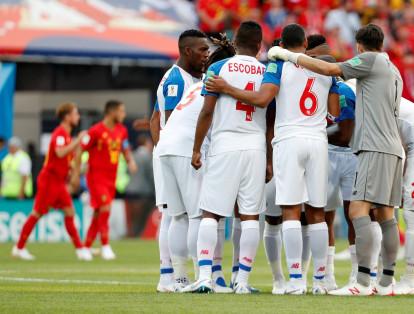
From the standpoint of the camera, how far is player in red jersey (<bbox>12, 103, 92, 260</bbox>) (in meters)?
19.3

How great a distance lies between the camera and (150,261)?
61.3ft

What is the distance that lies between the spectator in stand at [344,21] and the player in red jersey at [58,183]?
40.2 feet

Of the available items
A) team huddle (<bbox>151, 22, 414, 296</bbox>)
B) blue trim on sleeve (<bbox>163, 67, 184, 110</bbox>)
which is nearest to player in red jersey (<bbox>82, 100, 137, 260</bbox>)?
blue trim on sleeve (<bbox>163, 67, 184, 110</bbox>)

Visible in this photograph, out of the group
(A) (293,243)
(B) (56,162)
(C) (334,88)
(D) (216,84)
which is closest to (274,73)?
(D) (216,84)

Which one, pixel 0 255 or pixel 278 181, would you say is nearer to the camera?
pixel 278 181

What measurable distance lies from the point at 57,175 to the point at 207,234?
8.82 m

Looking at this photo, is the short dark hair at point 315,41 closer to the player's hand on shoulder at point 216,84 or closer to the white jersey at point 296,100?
the white jersey at point 296,100

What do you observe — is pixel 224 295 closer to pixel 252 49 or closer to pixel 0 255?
pixel 252 49

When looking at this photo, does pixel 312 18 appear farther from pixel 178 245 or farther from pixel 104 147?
pixel 178 245

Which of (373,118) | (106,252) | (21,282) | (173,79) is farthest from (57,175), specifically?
(373,118)

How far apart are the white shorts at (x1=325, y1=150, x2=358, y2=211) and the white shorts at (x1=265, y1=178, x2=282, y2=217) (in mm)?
648

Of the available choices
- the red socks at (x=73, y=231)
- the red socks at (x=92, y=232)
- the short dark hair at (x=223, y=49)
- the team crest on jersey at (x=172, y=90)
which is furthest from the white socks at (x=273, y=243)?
the red socks at (x=92, y=232)

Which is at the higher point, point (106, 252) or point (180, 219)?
point (180, 219)

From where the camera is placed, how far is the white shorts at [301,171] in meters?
11.1
